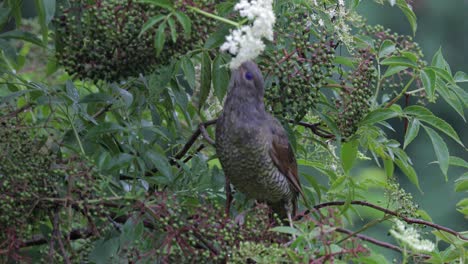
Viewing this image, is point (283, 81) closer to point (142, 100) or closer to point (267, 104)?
point (267, 104)

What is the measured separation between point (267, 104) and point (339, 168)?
456mm

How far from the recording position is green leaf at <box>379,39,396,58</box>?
2.61m

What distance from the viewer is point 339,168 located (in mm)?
2969

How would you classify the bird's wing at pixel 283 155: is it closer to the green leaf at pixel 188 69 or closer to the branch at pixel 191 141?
the branch at pixel 191 141

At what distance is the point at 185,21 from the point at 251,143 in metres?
0.75

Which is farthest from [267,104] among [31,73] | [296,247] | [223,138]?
[31,73]

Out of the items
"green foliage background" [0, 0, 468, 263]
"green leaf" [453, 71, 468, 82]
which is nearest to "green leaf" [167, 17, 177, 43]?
"green foliage background" [0, 0, 468, 263]

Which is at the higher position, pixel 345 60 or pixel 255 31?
pixel 255 31

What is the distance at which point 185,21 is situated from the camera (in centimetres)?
202

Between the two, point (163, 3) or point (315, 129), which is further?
point (315, 129)

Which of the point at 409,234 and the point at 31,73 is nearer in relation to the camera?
the point at 409,234

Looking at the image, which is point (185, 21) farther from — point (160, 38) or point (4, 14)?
point (4, 14)

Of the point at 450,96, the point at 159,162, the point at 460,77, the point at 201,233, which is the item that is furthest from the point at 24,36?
the point at 460,77

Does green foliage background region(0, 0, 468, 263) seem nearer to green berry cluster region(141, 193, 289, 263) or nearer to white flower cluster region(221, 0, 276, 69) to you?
green berry cluster region(141, 193, 289, 263)
